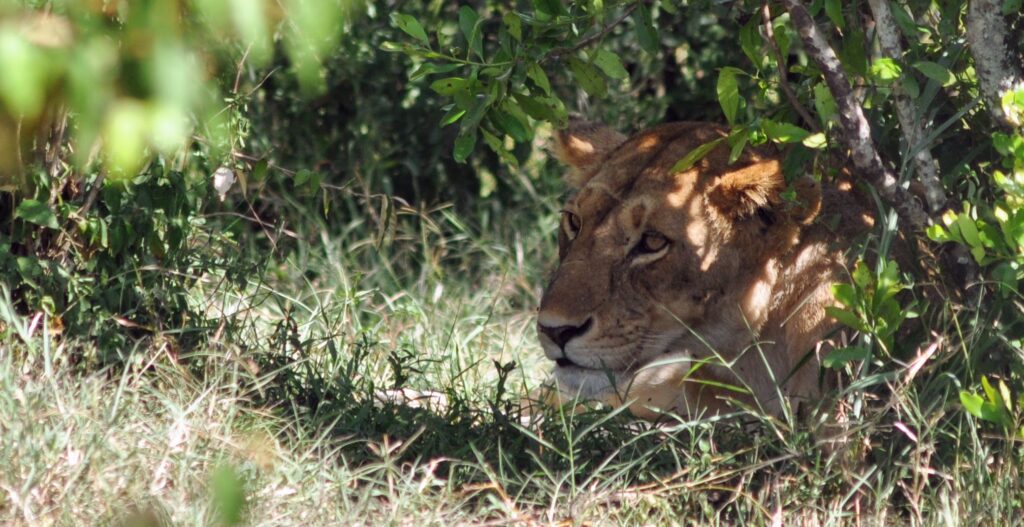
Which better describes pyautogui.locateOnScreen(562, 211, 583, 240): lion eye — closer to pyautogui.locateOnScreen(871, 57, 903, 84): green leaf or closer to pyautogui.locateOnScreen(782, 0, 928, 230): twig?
pyautogui.locateOnScreen(782, 0, 928, 230): twig

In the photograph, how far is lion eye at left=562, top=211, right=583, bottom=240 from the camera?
167 inches

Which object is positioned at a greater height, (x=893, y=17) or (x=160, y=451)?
(x=893, y=17)

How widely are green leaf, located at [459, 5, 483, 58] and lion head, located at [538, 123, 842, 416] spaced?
0.75 m

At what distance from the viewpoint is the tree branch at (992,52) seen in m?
3.21

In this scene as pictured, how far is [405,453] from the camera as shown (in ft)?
11.9

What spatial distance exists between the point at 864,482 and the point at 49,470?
1.85m

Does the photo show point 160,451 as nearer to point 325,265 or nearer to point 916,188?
point 916,188

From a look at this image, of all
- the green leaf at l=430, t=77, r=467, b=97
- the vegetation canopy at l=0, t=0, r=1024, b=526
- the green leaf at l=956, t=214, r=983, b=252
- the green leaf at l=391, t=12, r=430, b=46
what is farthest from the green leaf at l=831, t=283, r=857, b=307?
the green leaf at l=391, t=12, r=430, b=46

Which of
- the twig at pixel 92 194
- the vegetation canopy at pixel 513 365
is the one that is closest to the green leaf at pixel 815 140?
the vegetation canopy at pixel 513 365

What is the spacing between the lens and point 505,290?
19.9 feet

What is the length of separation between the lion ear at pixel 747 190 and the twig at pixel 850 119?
0.49 meters

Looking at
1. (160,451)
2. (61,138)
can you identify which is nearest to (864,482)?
(160,451)

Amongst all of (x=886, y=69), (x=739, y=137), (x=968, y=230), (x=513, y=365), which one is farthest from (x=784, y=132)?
(x=513, y=365)

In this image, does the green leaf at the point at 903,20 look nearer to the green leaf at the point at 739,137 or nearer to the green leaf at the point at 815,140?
the green leaf at the point at 815,140
